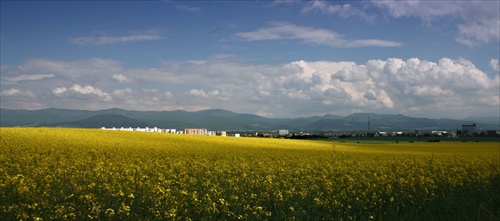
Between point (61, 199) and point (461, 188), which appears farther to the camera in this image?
point (461, 188)

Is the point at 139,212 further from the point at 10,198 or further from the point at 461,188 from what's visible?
the point at 461,188

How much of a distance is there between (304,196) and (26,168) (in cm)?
1077

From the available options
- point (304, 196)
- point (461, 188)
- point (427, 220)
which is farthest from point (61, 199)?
point (461, 188)

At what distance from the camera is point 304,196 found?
11.3 m

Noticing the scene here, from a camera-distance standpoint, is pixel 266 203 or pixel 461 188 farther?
pixel 461 188

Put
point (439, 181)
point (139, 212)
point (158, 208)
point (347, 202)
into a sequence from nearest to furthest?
point (158, 208)
point (139, 212)
point (347, 202)
point (439, 181)

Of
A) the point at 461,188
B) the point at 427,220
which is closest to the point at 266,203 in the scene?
the point at 427,220

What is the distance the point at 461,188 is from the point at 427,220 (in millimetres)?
5734

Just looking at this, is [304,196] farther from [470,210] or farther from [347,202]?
[470,210]

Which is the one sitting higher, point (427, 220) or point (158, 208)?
point (158, 208)

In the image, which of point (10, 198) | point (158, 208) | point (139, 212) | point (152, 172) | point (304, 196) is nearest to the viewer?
point (158, 208)

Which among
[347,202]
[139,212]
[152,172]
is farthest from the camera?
[152,172]

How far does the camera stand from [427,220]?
10.8 m

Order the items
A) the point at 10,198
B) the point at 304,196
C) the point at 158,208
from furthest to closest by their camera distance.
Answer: the point at 304,196 < the point at 10,198 < the point at 158,208
